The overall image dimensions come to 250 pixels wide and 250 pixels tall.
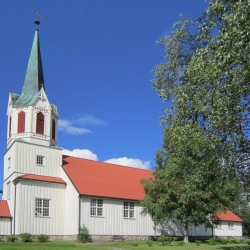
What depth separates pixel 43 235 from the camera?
32875mm

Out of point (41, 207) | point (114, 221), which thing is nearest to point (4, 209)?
point (41, 207)

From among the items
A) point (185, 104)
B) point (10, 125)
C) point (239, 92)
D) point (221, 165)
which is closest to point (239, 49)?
point (239, 92)

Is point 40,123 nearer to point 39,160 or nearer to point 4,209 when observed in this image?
point 39,160

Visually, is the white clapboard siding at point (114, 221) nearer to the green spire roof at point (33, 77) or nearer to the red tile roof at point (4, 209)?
the red tile roof at point (4, 209)

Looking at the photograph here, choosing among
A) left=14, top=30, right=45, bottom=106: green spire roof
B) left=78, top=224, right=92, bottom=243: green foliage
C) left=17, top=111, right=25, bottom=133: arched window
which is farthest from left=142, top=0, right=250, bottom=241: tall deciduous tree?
left=14, top=30, right=45, bottom=106: green spire roof

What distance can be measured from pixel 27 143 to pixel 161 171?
42.5ft

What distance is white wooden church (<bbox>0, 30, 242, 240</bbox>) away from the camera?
113ft

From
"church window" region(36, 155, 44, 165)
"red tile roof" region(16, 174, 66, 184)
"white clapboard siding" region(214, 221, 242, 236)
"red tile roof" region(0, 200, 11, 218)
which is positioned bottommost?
"white clapboard siding" region(214, 221, 242, 236)

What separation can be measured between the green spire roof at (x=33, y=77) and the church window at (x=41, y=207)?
10.4 m

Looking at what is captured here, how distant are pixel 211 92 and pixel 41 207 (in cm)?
2425

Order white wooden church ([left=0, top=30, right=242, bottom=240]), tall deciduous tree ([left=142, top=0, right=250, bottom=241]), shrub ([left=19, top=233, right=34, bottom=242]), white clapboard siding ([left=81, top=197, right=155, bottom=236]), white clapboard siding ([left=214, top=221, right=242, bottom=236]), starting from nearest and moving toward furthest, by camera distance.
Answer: tall deciduous tree ([left=142, top=0, right=250, bottom=241]) → shrub ([left=19, top=233, right=34, bottom=242]) → white wooden church ([left=0, top=30, right=242, bottom=240]) → white clapboard siding ([left=81, top=197, right=155, bottom=236]) → white clapboard siding ([left=214, top=221, right=242, bottom=236])

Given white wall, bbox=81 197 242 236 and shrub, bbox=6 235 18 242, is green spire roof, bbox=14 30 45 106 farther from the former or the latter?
shrub, bbox=6 235 18 242

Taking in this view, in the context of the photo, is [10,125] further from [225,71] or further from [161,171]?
[225,71]

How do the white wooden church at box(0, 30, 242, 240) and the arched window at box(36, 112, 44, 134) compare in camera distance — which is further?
the arched window at box(36, 112, 44, 134)
